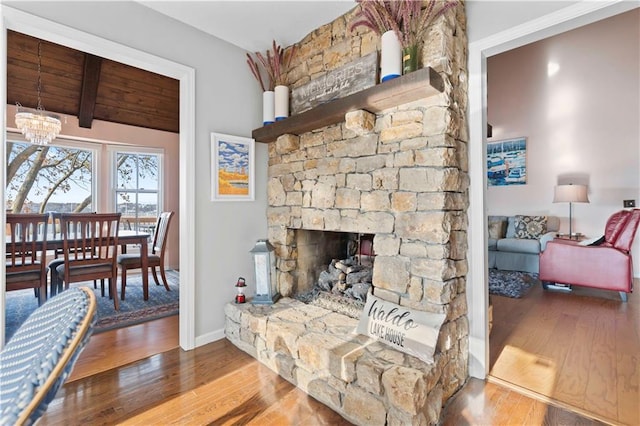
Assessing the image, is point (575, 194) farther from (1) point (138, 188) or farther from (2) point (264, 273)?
(1) point (138, 188)

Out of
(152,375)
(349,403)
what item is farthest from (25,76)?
(349,403)

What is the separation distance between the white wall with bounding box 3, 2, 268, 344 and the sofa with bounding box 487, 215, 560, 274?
4.05m

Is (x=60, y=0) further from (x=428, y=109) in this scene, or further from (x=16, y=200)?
(x=16, y=200)

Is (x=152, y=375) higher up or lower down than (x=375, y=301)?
lower down

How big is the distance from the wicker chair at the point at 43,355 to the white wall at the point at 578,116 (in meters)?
6.64

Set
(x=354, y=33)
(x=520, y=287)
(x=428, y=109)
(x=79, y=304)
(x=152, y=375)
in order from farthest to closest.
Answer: (x=520, y=287) → (x=354, y=33) → (x=152, y=375) → (x=428, y=109) → (x=79, y=304)

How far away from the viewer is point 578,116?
5.23 metres

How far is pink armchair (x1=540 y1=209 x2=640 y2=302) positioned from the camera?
11.8 feet

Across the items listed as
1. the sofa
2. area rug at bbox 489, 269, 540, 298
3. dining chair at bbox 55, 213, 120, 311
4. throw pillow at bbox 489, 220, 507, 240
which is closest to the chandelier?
dining chair at bbox 55, 213, 120, 311

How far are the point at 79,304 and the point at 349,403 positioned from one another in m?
1.44

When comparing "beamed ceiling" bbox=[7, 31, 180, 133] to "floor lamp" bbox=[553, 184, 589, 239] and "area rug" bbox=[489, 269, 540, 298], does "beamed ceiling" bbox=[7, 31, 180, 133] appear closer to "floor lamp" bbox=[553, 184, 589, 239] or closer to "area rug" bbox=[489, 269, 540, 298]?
"area rug" bbox=[489, 269, 540, 298]

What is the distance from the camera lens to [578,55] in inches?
205

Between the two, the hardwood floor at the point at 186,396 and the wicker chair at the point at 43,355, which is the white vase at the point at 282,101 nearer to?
the hardwood floor at the point at 186,396

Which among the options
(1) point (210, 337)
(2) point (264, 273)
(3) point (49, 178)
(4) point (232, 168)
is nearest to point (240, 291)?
(2) point (264, 273)
